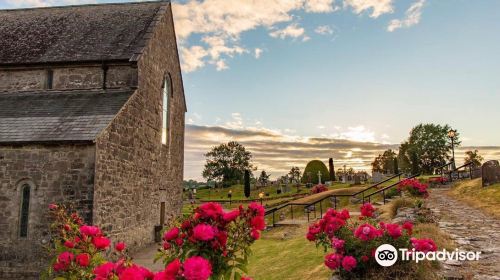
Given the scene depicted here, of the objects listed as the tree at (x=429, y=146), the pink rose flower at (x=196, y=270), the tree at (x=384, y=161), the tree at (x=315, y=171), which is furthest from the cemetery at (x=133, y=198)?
the tree at (x=384, y=161)

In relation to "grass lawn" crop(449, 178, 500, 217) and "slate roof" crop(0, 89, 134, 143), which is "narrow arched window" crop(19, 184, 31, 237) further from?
"grass lawn" crop(449, 178, 500, 217)

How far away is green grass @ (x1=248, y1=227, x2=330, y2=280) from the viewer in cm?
882

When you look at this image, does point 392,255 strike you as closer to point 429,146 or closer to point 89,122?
point 89,122

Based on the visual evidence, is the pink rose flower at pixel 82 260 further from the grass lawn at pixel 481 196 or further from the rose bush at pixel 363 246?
the grass lawn at pixel 481 196

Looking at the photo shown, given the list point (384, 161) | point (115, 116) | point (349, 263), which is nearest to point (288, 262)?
point (349, 263)

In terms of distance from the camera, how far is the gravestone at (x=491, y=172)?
18.9 metres

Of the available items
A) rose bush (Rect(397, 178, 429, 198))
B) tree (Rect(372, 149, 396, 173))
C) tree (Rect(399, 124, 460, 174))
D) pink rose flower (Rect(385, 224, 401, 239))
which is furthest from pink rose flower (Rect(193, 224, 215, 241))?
tree (Rect(372, 149, 396, 173))

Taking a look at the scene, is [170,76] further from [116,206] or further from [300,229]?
[300,229]

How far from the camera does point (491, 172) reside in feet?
62.2

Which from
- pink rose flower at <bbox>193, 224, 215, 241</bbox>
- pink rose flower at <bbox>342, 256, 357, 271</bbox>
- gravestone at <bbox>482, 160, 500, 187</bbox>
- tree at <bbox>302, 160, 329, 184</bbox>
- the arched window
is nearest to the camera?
pink rose flower at <bbox>193, 224, 215, 241</bbox>

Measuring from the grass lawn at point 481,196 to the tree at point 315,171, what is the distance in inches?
1204

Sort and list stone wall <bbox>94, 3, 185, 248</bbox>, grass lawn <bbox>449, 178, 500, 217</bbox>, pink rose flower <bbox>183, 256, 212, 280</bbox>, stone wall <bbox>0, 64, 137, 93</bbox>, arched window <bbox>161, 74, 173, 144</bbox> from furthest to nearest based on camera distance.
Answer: arched window <bbox>161, 74, 173, 144</bbox>
stone wall <bbox>0, 64, 137, 93</bbox>
grass lawn <bbox>449, 178, 500, 217</bbox>
stone wall <bbox>94, 3, 185, 248</bbox>
pink rose flower <bbox>183, 256, 212, 280</bbox>

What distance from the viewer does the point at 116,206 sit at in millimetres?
13578

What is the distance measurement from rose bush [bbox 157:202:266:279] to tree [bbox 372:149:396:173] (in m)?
77.5
